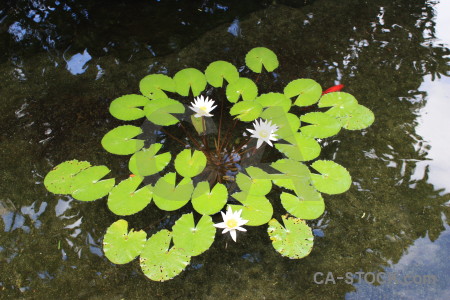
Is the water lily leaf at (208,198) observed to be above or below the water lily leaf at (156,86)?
below

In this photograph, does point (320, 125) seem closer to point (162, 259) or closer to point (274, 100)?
point (274, 100)

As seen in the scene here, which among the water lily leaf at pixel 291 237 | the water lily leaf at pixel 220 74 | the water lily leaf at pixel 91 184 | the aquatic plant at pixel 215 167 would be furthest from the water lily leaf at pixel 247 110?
the water lily leaf at pixel 91 184

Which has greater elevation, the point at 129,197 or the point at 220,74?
the point at 220,74

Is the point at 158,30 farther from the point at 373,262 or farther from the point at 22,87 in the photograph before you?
the point at 373,262

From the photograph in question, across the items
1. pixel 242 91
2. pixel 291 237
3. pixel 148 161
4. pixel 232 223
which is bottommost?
pixel 291 237

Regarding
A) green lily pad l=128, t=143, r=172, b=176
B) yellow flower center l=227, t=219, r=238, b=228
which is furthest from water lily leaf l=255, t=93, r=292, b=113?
yellow flower center l=227, t=219, r=238, b=228

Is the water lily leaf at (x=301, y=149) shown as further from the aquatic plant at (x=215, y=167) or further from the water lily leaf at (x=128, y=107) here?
the water lily leaf at (x=128, y=107)

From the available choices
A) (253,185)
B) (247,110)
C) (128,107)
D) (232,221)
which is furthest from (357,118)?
(128,107)
